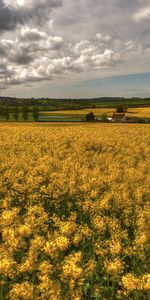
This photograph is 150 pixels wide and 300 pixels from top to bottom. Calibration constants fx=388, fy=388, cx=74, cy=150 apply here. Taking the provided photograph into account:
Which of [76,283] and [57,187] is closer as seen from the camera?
[76,283]

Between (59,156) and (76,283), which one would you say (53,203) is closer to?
(76,283)

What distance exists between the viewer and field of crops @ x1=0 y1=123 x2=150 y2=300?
6008 millimetres

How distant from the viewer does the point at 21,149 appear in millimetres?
23375

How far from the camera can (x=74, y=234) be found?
8.02 metres

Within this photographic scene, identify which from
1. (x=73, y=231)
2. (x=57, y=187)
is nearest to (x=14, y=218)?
(x=73, y=231)

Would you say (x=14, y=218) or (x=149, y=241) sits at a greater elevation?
(x=14, y=218)

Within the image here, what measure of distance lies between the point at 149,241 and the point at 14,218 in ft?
9.76

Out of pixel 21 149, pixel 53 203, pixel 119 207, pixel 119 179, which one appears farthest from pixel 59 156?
pixel 119 207

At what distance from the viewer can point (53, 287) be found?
5723mm

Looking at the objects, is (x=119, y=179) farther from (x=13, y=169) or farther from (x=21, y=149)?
(x=21, y=149)

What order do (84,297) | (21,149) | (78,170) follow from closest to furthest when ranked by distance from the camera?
1. (84,297)
2. (78,170)
3. (21,149)

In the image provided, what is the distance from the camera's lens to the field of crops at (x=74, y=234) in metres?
6.01

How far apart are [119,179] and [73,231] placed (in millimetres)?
6253

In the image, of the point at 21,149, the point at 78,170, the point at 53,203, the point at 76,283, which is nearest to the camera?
the point at 76,283
